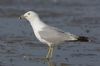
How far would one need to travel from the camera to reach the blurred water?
430 inches

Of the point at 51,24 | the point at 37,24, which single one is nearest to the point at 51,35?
the point at 37,24

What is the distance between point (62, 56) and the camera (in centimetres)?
1130

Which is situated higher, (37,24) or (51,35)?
(37,24)

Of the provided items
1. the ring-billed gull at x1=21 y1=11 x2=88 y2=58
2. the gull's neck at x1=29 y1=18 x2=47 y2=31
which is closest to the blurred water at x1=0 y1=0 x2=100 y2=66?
the ring-billed gull at x1=21 y1=11 x2=88 y2=58

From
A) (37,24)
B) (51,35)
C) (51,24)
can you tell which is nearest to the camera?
(51,35)

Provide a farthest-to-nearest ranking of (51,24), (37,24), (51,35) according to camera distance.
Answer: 1. (51,24)
2. (37,24)
3. (51,35)

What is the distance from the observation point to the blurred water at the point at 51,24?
10.9m

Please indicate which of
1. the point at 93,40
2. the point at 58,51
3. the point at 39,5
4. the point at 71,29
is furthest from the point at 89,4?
the point at 58,51

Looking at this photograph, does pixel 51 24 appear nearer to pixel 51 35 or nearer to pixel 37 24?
pixel 37 24

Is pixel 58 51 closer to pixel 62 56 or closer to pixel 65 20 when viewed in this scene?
pixel 62 56

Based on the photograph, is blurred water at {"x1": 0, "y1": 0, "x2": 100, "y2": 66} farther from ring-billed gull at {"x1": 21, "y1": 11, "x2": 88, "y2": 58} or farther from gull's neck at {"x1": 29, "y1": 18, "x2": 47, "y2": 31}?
gull's neck at {"x1": 29, "y1": 18, "x2": 47, "y2": 31}

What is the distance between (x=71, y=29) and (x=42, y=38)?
3.95 meters

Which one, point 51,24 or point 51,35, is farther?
point 51,24

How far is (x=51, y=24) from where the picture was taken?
16000 mm
